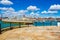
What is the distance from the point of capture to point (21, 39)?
11898 mm

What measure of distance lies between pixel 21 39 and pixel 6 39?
1.14m

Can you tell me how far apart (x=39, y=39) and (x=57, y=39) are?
1.41m

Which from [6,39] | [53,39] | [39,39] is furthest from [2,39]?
[53,39]

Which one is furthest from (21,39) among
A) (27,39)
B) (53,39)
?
(53,39)

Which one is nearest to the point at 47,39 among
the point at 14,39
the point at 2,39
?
the point at 14,39

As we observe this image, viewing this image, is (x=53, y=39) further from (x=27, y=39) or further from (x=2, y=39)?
(x=2, y=39)

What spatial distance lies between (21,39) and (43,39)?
5.64 feet

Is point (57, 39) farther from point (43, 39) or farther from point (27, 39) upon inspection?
point (27, 39)

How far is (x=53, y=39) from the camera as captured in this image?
12086mm

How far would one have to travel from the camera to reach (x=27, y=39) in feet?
39.2

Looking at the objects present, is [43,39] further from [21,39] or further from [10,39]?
[10,39]

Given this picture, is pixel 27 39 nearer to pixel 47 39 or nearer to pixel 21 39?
pixel 21 39

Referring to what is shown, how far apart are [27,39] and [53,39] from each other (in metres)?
2.02

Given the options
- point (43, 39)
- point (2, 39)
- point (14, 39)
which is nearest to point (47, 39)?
point (43, 39)
